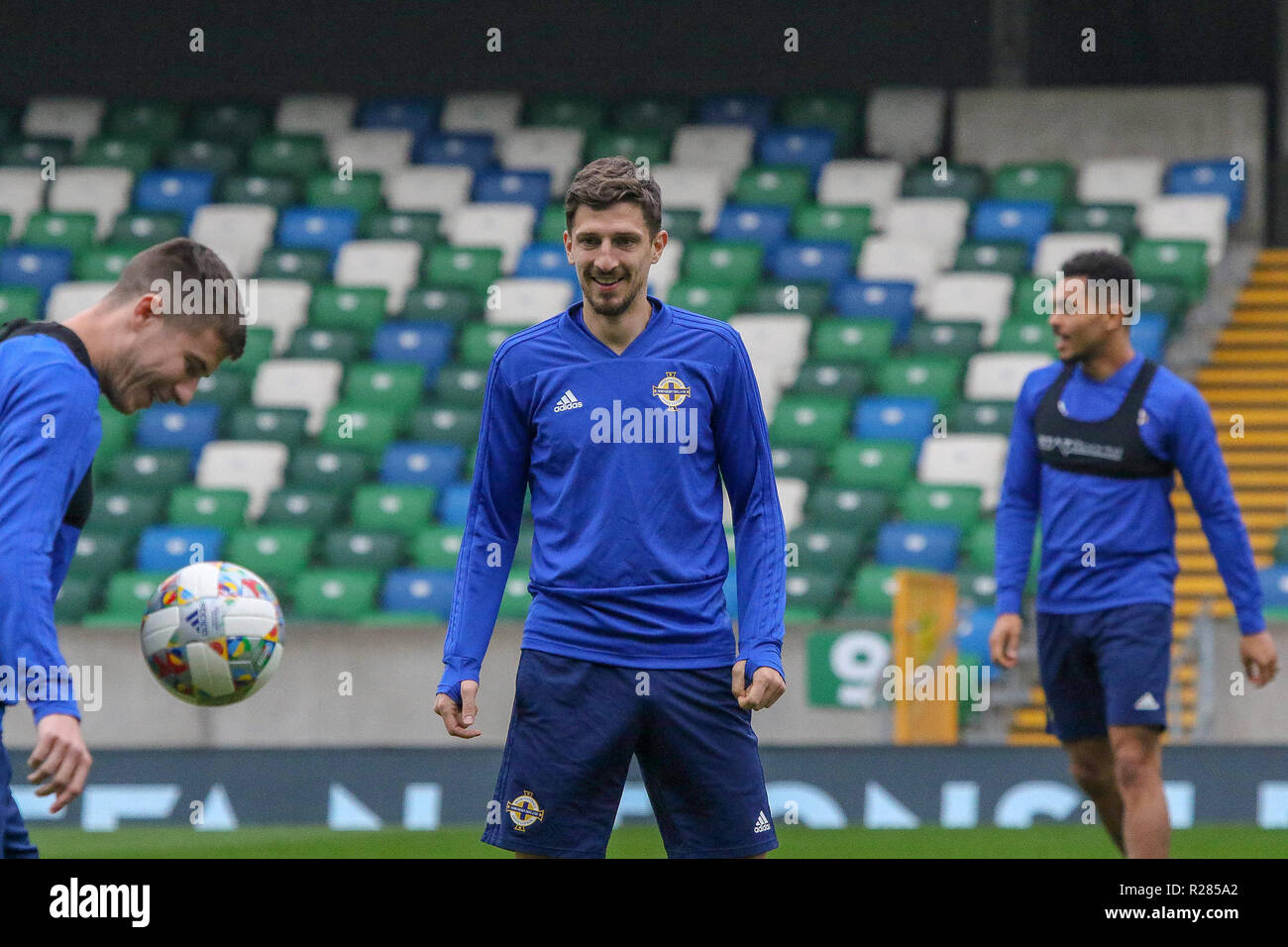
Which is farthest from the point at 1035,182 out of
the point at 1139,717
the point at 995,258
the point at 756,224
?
the point at 1139,717

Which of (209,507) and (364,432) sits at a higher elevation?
(364,432)

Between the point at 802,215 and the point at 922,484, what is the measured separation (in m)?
3.82

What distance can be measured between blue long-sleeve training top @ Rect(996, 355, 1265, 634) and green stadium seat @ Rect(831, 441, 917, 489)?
7.10 m

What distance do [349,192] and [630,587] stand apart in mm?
13491

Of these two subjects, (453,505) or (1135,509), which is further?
(453,505)

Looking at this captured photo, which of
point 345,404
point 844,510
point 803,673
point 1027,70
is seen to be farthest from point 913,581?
point 1027,70

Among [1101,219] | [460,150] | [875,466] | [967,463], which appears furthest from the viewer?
[460,150]

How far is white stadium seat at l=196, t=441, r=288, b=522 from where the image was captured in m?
13.8

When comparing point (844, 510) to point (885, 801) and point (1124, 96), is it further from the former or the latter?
point (1124, 96)

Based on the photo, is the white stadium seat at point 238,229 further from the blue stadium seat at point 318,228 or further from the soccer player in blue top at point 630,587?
the soccer player in blue top at point 630,587

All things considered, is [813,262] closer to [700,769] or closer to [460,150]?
[460,150]

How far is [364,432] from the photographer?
14008 millimetres

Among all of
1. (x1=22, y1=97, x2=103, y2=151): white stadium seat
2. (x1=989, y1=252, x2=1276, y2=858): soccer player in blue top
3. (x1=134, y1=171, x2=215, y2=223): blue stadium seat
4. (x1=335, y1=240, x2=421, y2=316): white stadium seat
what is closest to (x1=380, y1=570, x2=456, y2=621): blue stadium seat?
(x1=335, y1=240, x2=421, y2=316): white stadium seat

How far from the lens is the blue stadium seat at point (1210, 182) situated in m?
15.5
